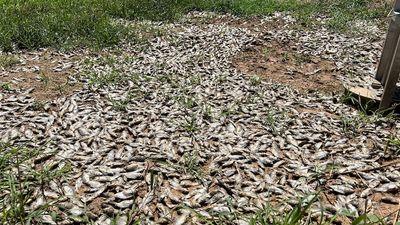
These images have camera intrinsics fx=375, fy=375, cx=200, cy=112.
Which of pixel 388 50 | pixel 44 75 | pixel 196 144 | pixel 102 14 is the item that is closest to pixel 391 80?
pixel 388 50

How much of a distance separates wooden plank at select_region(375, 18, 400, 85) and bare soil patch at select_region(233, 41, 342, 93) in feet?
2.60

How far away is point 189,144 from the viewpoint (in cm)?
517

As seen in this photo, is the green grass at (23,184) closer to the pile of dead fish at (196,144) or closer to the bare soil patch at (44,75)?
the pile of dead fish at (196,144)

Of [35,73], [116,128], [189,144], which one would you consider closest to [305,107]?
[189,144]

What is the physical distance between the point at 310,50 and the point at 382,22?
12.5ft

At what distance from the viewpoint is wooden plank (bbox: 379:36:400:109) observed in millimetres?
5733

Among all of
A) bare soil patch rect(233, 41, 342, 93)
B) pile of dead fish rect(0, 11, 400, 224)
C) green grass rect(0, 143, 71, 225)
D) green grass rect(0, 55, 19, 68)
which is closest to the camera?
green grass rect(0, 143, 71, 225)

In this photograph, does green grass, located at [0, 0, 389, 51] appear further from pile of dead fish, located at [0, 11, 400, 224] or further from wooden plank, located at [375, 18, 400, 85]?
wooden plank, located at [375, 18, 400, 85]

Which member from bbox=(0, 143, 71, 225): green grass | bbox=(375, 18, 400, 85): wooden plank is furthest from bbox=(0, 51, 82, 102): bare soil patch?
bbox=(375, 18, 400, 85): wooden plank

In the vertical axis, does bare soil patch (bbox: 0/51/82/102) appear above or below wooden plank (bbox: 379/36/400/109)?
below

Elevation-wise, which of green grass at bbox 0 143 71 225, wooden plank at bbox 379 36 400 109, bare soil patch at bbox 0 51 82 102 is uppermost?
wooden plank at bbox 379 36 400 109

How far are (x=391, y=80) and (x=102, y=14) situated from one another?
872 cm

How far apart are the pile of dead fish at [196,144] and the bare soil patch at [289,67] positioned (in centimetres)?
50

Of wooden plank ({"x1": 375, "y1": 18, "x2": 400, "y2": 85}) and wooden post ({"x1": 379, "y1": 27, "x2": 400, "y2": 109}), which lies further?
wooden plank ({"x1": 375, "y1": 18, "x2": 400, "y2": 85})
